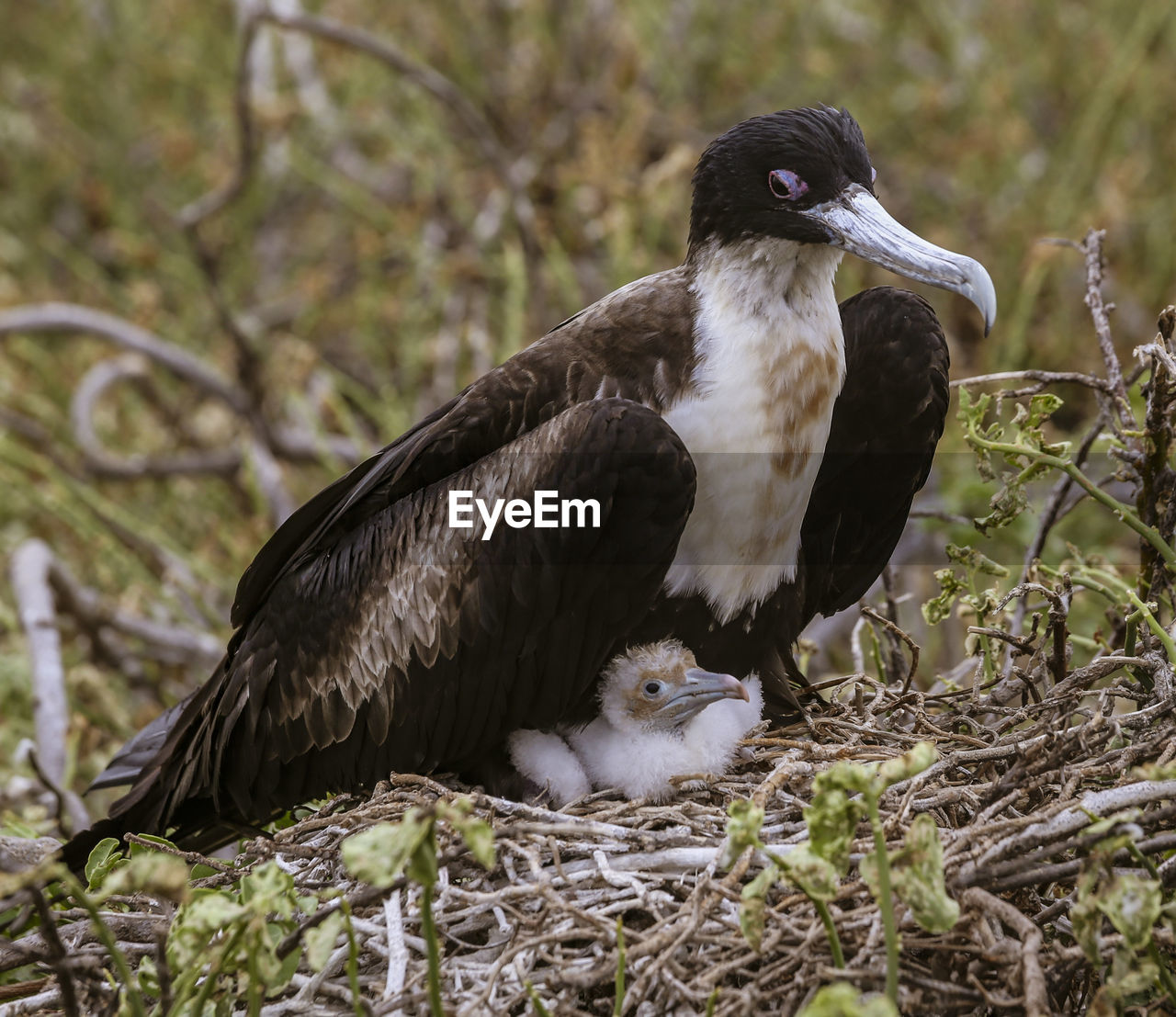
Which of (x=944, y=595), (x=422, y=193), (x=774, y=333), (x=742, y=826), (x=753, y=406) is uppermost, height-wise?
(x=422, y=193)

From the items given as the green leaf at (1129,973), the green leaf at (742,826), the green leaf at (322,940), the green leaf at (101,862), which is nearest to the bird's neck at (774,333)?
the green leaf at (742,826)

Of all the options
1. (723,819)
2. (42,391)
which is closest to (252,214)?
(42,391)

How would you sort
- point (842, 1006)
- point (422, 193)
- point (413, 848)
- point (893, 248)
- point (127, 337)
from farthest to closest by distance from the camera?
point (422, 193)
point (127, 337)
point (893, 248)
point (413, 848)
point (842, 1006)

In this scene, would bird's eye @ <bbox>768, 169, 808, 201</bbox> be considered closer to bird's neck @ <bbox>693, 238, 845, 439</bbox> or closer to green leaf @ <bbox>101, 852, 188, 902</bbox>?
bird's neck @ <bbox>693, 238, 845, 439</bbox>

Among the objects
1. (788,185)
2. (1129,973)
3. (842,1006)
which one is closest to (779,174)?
(788,185)

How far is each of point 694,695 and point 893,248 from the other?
99 centimetres

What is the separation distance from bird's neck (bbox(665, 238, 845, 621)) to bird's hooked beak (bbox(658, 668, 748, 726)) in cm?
18

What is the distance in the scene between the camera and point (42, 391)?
19.9ft

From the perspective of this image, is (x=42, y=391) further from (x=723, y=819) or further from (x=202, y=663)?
(x=723, y=819)

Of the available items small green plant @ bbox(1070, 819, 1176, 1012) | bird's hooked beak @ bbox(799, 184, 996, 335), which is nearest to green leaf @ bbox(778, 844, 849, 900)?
small green plant @ bbox(1070, 819, 1176, 1012)

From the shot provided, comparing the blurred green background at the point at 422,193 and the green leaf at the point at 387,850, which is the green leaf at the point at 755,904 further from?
the blurred green background at the point at 422,193

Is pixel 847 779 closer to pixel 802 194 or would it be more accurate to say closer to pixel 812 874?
pixel 812 874

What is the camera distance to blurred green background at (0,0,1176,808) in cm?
509

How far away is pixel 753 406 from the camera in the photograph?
2768 mm
